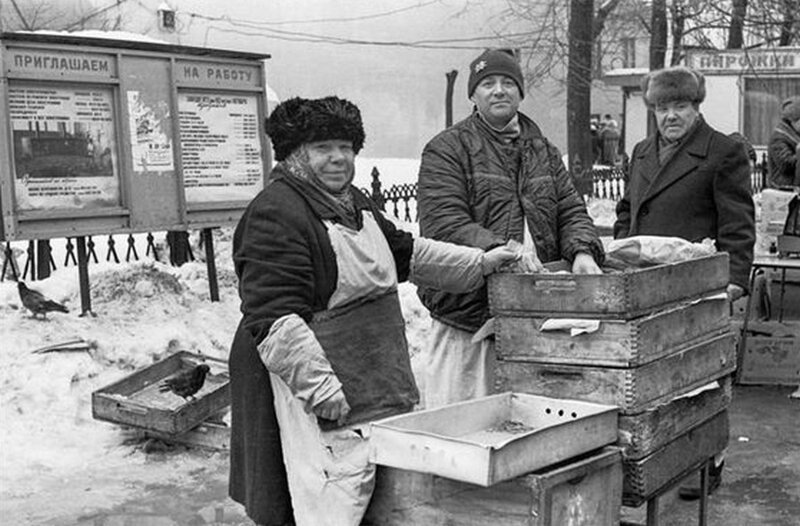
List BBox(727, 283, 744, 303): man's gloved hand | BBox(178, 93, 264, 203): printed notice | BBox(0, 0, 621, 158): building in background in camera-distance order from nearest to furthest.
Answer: BBox(727, 283, 744, 303): man's gloved hand < BBox(178, 93, 264, 203): printed notice < BBox(0, 0, 621, 158): building in background

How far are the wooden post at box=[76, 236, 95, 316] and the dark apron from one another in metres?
4.25

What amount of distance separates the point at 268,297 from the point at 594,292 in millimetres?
985

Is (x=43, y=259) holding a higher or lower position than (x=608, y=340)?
lower

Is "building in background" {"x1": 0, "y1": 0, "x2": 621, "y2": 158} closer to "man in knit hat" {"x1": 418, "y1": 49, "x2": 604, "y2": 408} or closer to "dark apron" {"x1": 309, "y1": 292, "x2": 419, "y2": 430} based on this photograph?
"man in knit hat" {"x1": 418, "y1": 49, "x2": 604, "y2": 408}

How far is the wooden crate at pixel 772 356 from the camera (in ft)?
23.5

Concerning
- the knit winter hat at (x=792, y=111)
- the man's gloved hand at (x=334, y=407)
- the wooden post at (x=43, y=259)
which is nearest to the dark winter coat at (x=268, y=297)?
the man's gloved hand at (x=334, y=407)

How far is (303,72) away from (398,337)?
28190 mm

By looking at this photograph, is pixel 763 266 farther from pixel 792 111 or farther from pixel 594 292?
pixel 792 111

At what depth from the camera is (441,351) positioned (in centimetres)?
421

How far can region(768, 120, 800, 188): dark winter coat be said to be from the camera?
9.97 meters

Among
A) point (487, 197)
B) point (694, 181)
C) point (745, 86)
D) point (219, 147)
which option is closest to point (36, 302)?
point (219, 147)

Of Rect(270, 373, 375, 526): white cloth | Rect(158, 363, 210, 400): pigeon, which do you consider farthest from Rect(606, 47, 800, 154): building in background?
Rect(270, 373, 375, 526): white cloth

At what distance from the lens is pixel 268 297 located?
3.11 m

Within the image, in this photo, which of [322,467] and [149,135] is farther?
[149,135]
